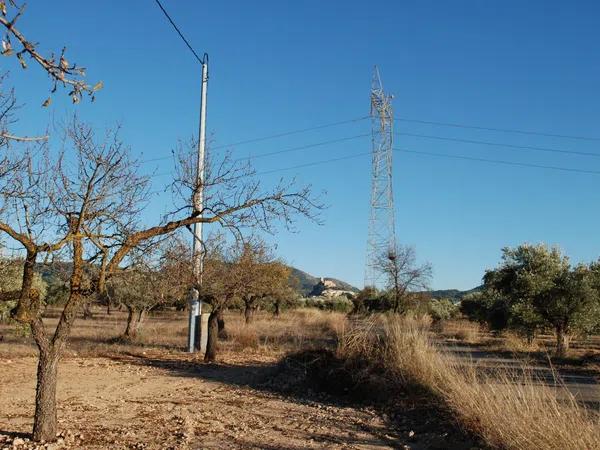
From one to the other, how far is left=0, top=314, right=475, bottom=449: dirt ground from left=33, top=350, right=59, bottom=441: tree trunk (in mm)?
184

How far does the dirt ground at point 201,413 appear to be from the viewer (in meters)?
8.21

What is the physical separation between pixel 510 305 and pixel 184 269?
1614 cm

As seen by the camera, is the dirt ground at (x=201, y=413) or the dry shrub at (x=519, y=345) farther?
the dry shrub at (x=519, y=345)

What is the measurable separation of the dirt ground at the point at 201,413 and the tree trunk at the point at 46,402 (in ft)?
0.60

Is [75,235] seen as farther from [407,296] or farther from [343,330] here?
[407,296]

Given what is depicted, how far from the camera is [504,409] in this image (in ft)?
23.7

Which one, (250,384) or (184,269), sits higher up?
(184,269)

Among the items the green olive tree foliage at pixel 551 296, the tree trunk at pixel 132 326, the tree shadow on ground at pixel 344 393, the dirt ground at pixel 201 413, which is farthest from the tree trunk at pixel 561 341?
the tree trunk at pixel 132 326

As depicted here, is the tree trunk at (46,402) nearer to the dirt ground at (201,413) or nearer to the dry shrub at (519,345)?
the dirt ground at (201,413)

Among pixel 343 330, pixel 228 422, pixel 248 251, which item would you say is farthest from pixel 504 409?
pixel 248 251

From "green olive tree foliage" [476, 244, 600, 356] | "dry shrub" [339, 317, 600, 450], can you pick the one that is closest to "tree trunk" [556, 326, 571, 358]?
"green olive tree foliage" [476, 244, 600, 356]

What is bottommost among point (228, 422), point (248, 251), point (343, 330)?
point (228, 422)

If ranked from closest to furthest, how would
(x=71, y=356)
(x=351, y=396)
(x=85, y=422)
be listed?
(x=85, y=422), (x=351, y=396), (x=71, y=356)

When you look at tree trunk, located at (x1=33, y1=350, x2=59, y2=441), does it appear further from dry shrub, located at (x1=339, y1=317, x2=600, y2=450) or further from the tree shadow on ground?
dry shrub, located at (x1=339, y1=317, x2=600, y2=450)
